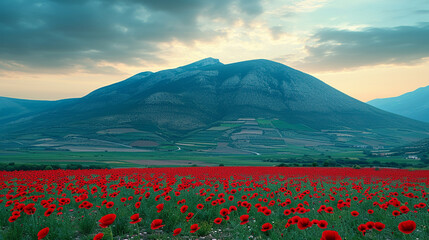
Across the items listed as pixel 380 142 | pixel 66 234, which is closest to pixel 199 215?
pixel 66 234

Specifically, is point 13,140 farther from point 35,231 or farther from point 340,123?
point 340,123

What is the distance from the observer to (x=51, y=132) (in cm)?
17550

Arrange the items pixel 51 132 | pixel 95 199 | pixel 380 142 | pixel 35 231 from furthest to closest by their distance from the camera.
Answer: pixel 51 132
pixel 380 142
pixel 95 199
pixel 35 231

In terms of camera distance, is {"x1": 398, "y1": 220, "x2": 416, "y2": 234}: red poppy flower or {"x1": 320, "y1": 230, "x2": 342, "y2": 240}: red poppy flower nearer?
{"x1": 320, "y1": 230, "x2": 342, "y2": 240}: red poppy flower

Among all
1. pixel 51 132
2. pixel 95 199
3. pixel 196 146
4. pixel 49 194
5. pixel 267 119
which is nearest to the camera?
pixel 95 199

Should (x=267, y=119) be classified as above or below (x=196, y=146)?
above

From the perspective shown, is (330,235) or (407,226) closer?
(330,235)

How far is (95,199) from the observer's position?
11.3 meters

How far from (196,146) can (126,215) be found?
124920mm

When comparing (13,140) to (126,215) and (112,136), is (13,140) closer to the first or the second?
(112,136)

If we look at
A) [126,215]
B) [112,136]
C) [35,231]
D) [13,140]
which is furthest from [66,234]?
[13,140]

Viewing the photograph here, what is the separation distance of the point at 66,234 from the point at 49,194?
259 inches

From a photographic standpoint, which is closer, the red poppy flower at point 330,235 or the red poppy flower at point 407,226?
the red poppy flower at point 330,235

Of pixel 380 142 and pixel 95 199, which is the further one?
pixel 380 142
